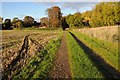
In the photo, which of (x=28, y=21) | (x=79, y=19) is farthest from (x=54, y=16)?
(x=28, y=21)

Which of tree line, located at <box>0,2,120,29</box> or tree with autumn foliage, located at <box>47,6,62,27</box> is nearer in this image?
tree line, located at <box>0,2,120,29</box>

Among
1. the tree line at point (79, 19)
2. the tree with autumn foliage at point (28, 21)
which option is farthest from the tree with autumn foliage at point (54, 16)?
the tree with autumn foliage at point (28, 21)

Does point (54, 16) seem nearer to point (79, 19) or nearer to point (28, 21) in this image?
point (79, 19)

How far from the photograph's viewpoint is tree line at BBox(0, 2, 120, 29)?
55.3 m

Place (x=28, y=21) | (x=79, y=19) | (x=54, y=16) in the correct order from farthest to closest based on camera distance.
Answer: (x=28, y=21) → (x=54, y=16) → (x=79, y=19)

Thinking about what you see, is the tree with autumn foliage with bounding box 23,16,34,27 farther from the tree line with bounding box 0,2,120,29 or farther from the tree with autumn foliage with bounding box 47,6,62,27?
the tree with autumn foliage with bounding box 47,6,62,27

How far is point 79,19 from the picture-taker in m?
115

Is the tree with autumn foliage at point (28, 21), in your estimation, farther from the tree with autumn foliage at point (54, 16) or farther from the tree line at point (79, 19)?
the tree with autumn foliage at point (54, 16)

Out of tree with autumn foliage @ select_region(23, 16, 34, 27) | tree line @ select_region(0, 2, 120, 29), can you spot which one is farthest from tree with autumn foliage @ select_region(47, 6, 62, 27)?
tree with autumn foliage @ select_region(23, 16, 34, 27)

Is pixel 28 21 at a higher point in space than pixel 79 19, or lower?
higher

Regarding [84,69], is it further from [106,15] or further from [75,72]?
[106,15]

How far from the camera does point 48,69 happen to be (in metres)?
15.3

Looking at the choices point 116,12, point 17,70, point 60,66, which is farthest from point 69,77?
point 116,12

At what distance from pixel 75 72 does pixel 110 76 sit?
1913 mm
